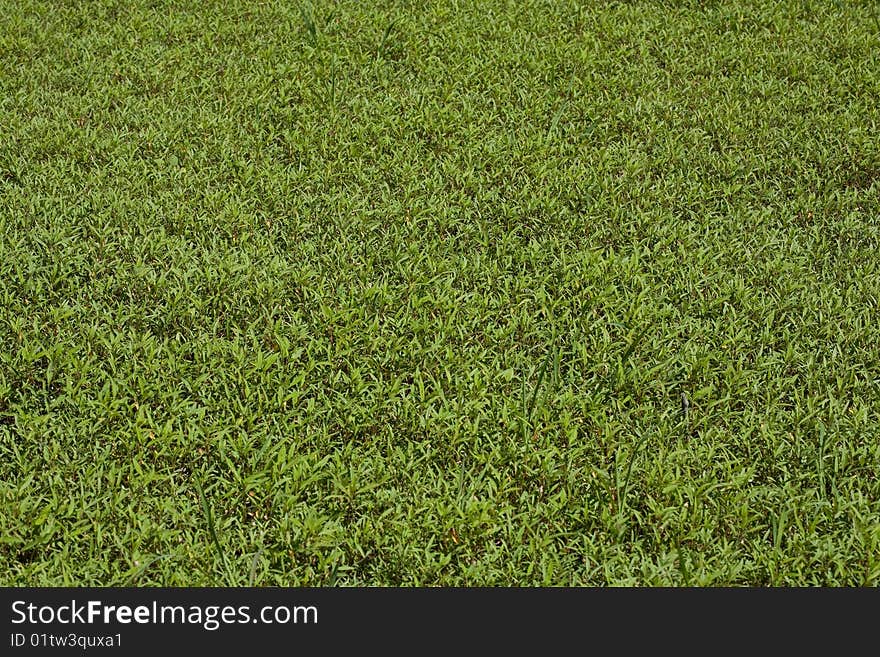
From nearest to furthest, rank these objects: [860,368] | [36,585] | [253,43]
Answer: [36,585], [860,368], [253,43]

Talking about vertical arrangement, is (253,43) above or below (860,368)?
above

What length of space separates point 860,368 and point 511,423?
1.24 m

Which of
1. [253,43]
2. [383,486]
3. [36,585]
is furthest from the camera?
[253,43]

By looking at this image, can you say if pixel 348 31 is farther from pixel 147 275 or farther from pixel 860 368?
pixel 860 368

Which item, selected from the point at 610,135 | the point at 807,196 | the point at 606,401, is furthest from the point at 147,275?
the point at 807,196

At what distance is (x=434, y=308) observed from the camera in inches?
132

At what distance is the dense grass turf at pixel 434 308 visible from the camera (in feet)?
8.35

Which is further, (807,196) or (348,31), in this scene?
(348,31)

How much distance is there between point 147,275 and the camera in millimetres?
3412

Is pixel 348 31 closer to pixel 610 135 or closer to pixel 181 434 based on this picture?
pixel 610 135

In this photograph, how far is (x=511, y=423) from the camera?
2.87 meters

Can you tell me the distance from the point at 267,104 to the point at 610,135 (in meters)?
1.72

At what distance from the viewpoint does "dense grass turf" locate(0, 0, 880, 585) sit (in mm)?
2545

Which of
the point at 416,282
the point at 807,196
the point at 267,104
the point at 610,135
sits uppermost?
the point at 267,104
